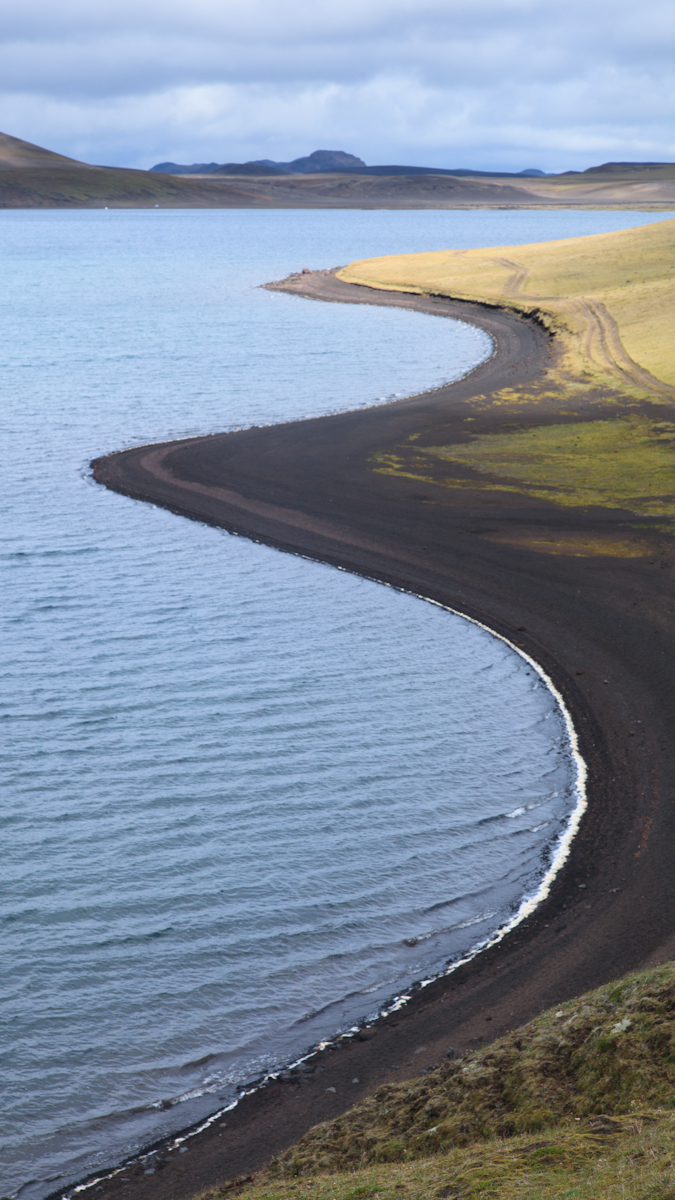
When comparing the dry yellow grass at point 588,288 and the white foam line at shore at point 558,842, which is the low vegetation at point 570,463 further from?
the white foam line at shore at point 558,842

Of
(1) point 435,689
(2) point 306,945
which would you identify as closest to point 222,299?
(1) point 435,689

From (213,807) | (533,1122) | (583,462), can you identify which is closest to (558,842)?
(213,807)

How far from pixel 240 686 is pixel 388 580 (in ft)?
25.0

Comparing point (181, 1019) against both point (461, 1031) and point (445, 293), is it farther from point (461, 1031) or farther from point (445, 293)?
point (445, 293)

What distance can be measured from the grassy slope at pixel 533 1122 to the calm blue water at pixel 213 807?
8.33 feet

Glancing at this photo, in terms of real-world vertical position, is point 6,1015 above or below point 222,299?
below

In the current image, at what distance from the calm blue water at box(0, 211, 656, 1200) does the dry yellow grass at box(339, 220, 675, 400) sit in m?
30.5

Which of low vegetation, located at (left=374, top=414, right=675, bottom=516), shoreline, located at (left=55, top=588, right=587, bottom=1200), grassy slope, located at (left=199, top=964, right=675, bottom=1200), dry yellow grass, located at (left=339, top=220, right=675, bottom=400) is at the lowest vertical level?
shoreline, located at (left=55, top=588, right=587, bottom=1200)

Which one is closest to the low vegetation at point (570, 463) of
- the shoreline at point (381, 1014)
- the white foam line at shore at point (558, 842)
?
the white foam line at shore at point (558, 842)

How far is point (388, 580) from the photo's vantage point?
93.1ft

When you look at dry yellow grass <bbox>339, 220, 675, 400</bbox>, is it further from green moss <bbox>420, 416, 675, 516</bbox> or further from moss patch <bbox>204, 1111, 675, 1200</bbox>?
moss patch <bbox>204, 1111, 675, 1200</bbox>

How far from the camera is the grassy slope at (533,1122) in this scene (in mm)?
7707

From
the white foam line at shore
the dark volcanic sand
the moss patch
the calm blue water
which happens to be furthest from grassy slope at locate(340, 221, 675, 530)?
the moss patch

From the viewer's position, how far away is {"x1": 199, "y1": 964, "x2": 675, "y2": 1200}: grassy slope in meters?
7.71
